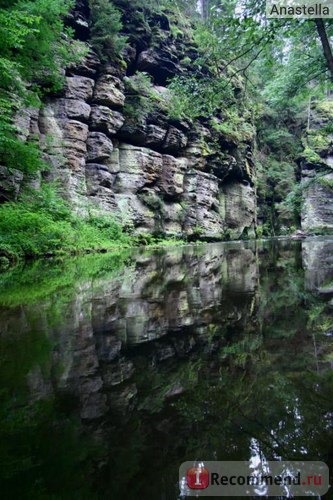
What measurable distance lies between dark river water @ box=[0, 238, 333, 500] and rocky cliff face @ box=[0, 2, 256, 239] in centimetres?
1257

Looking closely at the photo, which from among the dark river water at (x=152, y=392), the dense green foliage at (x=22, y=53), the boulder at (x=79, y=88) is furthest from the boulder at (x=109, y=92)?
the dark river water at (x=152, y=392)

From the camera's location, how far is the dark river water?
1.51 metres

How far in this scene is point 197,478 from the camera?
4.78ft

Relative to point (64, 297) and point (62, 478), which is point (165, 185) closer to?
point (64, 297)

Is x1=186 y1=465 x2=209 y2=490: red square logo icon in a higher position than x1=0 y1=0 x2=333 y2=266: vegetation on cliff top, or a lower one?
lower

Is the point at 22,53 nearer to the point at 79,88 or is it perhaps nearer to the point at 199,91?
the point at 199,91

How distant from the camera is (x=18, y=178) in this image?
49.4ft

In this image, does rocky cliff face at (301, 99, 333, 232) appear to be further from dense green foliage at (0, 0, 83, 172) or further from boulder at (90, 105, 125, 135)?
dense green foliage at (0, 0, 83, 172)

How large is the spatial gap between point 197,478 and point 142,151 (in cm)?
2668

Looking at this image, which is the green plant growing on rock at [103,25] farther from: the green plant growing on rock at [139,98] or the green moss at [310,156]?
the green moss at [310,156]

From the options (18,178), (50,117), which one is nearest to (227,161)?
(50,117)

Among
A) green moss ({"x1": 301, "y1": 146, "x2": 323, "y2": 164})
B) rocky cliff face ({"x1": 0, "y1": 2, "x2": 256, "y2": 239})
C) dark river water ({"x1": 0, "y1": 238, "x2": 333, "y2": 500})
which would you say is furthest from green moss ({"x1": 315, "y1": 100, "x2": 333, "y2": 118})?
dark river water ({"x1": 0, "y1": 238, "x2": 333, "y2": 500})

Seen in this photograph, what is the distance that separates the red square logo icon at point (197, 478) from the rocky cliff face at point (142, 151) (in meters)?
14.6

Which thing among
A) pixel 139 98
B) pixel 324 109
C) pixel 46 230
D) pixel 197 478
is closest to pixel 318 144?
pixel 324 109
